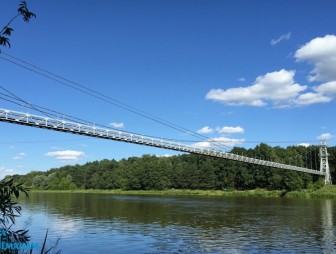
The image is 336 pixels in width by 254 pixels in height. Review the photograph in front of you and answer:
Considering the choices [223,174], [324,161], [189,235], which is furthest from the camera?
[223,174]

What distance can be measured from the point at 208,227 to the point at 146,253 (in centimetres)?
1061

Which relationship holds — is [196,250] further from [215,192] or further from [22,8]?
[215,192]

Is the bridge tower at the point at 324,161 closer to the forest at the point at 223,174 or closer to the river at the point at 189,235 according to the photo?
the forest at the point at 223,174

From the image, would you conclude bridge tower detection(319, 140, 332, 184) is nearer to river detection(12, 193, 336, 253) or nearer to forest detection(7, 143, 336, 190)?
forest detection(7, 143, 336, 190)

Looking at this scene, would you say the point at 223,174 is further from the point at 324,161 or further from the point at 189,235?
the point at 189,235

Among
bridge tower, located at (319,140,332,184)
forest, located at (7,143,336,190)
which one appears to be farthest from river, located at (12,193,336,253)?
bridge tower, located at (319,140,332,184)

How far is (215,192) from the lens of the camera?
9450 cm

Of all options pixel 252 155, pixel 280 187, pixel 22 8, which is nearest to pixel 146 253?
pixel 22 8

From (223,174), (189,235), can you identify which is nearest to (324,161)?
(223,174)

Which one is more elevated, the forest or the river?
the forest

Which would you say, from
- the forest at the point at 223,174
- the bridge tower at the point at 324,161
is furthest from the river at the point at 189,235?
the bridge tower at the point at 324,161

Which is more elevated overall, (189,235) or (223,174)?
(223,174)

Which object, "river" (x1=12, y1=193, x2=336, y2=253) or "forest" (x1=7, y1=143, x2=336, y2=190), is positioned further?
"forest" (x1=7, y1=143, x2=336, y2=190)

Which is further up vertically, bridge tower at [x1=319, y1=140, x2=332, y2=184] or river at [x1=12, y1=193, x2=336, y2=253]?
bridge tower at [x1=319, y1=140, x2=332, y2=184]
